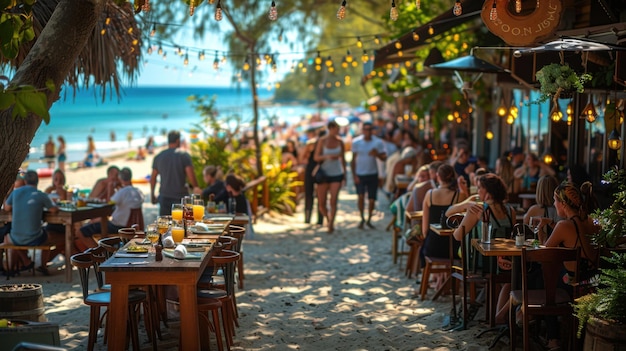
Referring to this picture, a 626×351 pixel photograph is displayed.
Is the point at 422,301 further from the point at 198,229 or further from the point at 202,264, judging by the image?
the point at 202,264

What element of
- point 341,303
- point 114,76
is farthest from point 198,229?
point 114,76

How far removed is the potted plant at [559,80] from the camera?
7.36 metres

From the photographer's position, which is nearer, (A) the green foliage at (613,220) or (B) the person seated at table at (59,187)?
(A) the green foliage at (613,220)

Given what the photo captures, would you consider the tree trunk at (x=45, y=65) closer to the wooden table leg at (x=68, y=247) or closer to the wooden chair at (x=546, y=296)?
the wooden chair at (x=546, y=296)

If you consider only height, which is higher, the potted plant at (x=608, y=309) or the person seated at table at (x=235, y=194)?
the person seated at table at (x=235, y=194)

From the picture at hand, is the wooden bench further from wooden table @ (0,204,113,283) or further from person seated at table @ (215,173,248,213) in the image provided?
person seated at table @ (215,173,248,213)

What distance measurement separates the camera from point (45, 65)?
5.63m

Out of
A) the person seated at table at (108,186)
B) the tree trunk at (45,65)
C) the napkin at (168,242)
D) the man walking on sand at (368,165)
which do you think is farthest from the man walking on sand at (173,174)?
the tree trunk at (45,65)

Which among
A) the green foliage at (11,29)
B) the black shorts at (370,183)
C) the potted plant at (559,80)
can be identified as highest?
the green foliage at (11,29)

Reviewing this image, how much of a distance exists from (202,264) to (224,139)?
1024 cm

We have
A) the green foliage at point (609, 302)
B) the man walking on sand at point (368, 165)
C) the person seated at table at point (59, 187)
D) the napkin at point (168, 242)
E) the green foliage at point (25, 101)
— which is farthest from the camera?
the man walking on sand at point (368, 165)

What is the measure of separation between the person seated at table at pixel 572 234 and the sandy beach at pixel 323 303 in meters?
0.87

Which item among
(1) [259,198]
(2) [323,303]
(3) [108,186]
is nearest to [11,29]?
(2) [323,303]

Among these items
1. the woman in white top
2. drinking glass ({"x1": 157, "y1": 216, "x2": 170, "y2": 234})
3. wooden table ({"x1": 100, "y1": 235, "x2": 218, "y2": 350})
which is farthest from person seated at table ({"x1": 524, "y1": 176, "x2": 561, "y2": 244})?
the woman in white top
